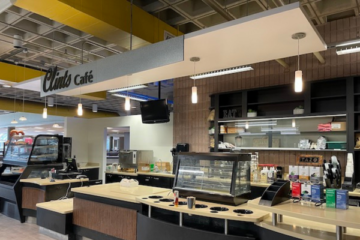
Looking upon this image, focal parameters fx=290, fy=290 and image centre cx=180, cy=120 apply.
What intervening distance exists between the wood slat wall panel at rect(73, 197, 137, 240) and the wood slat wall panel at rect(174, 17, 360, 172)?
158 inches

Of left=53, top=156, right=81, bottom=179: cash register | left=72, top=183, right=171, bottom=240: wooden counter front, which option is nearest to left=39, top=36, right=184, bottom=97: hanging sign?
left=53, top=156, right=81, bottom=179: cash register

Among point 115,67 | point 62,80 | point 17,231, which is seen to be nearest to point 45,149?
point 62,80

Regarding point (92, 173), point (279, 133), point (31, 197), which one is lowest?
point (92, 173)

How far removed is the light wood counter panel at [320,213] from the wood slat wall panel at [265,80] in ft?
12.4

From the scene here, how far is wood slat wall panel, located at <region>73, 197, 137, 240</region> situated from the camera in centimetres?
391

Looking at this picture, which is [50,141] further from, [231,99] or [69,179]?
[231,99]

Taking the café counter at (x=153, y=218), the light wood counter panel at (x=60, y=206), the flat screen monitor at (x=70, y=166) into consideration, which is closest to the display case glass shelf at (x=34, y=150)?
the flat screen monitor at (x=70, y=166)

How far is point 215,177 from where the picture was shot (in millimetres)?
3682

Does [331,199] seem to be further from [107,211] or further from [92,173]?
[92,173]

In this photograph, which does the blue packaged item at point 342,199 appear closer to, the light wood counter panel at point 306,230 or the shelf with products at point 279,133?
the light wood counter panel at point 306,230

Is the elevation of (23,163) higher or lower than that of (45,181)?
higher

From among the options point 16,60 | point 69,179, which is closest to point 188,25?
point 69,179

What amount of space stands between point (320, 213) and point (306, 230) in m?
0.24

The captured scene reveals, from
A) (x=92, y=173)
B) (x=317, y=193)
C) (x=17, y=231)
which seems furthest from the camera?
(x=92, y=173)
